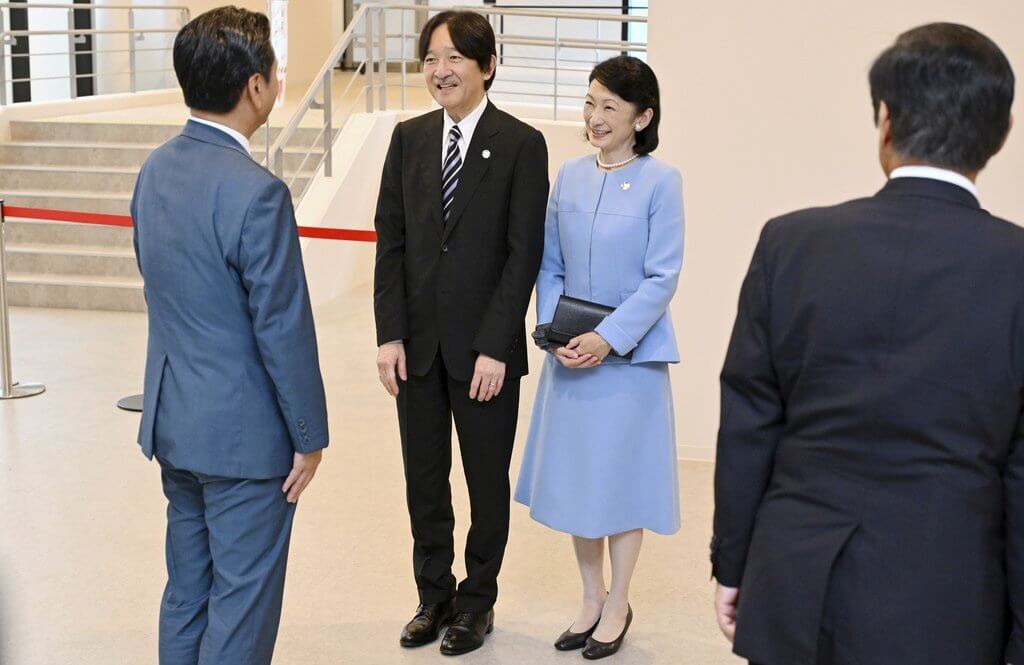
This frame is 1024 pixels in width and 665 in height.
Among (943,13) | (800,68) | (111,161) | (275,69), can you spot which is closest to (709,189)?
(800,68)

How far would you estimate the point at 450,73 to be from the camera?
9.98ft

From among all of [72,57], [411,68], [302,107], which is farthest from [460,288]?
[411,68]

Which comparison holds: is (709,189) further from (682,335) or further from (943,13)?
(943,13)

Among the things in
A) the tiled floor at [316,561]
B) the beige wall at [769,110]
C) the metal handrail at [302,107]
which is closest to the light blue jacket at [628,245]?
the tiled floor at [316,561]

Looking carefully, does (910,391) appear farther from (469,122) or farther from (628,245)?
(469,122)

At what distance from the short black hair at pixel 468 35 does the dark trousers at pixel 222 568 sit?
126cm

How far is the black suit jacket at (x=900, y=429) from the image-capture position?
1647 millimetres

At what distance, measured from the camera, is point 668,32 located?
4.68 meters

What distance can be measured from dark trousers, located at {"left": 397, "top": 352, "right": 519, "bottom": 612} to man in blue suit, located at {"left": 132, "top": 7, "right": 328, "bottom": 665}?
0.75 metres

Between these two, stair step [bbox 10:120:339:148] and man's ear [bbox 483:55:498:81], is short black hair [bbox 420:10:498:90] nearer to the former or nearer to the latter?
man's ear [bbox 483:55:498:81]

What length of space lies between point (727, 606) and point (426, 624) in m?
1.56

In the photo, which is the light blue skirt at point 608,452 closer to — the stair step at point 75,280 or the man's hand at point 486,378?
the man's hand at point 486,378

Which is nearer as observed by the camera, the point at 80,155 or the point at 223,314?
the point at 223,314

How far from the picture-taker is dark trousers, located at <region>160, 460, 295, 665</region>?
2.43 m
